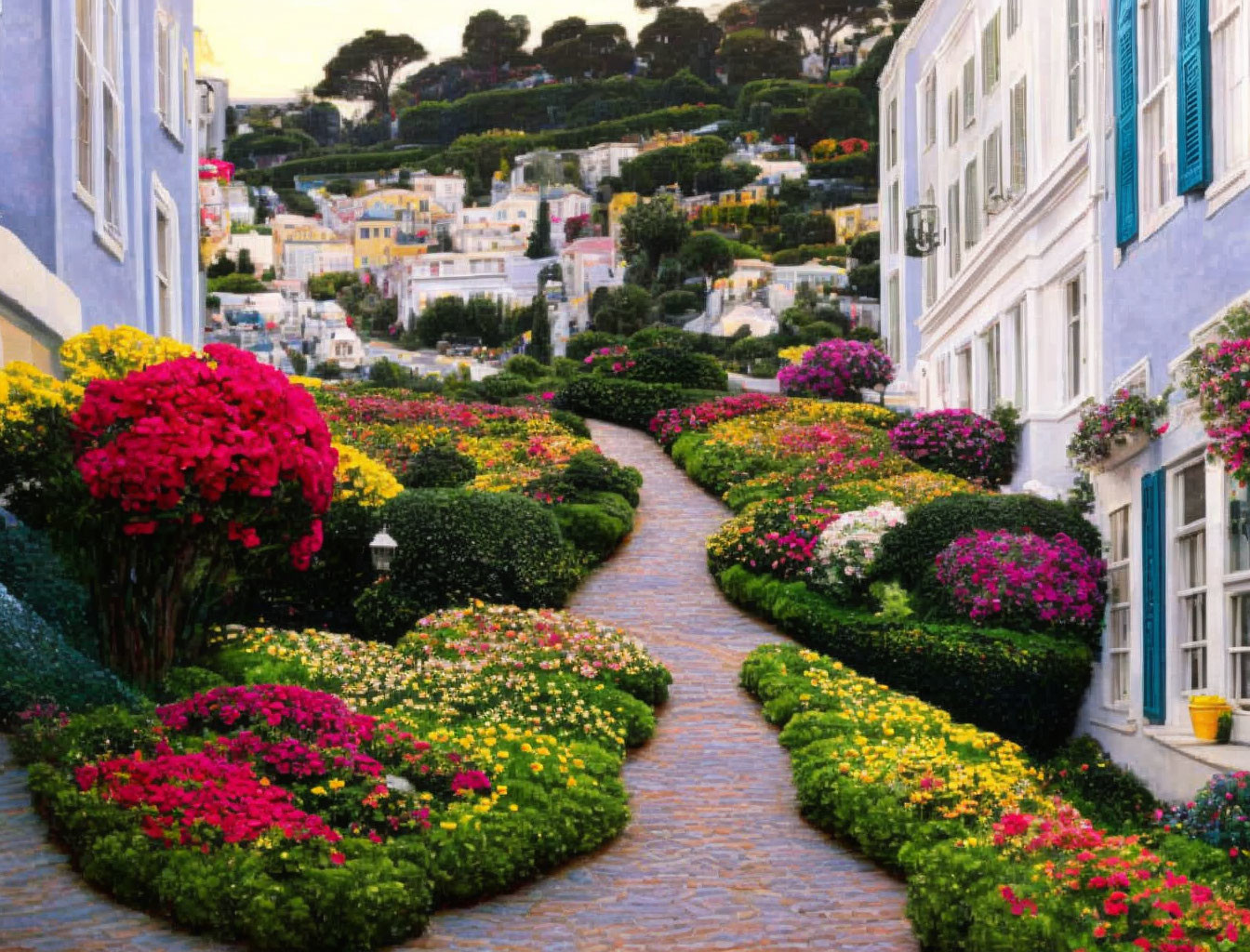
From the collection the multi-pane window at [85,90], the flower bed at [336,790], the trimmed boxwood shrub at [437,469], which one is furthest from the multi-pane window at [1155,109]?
the trimmed boxwood shrub at [437,469]

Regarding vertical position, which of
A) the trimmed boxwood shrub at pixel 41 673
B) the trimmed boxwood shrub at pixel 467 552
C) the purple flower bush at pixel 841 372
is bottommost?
the trimmed boxwood shrub at pixel 41 673

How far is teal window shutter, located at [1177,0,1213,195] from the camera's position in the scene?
12281mm

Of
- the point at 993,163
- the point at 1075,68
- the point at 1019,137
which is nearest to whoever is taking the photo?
the point at 1075,68

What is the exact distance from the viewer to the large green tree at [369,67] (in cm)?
12325

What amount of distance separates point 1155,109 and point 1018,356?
887cm

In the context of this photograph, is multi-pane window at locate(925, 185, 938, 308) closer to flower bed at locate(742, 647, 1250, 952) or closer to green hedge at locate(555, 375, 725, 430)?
green hedge at locate(555, 375, 725, 430)

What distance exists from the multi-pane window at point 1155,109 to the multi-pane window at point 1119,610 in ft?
9.37

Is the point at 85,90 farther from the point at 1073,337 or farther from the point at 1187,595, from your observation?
the point at 1073,337

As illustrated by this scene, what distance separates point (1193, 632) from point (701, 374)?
2388cm

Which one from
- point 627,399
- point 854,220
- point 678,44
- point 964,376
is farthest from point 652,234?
point 678,44

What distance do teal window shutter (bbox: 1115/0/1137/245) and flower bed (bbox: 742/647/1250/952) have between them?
4.40 metres

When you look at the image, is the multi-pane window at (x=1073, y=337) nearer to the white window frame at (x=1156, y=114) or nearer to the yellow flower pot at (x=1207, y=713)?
the white window frame at (x=1156, y=114)

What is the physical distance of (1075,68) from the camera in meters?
20.2

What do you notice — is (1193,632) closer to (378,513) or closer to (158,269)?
(378,513)
